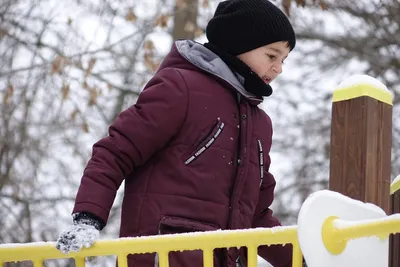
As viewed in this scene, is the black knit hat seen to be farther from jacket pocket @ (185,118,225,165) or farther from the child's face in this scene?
jacket pocket @ (185,118,225,165)

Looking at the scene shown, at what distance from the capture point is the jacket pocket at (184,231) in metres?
2.49

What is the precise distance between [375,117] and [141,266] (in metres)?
0.89

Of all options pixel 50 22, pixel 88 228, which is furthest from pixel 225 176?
pixel 50 22

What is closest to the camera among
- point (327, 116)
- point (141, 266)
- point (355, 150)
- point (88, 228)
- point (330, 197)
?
point (330, 197)

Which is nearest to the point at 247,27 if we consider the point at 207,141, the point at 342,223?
the point at 207,141

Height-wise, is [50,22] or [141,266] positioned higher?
[50,22]

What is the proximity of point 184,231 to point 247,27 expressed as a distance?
2.56 ft

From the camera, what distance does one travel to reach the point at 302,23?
11727 millimetres

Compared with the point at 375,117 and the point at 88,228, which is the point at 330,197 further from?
the point at 88,228

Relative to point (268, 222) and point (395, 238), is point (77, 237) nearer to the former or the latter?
point (268, 222)

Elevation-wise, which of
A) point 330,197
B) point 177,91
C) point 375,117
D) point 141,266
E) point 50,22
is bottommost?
point 141,266

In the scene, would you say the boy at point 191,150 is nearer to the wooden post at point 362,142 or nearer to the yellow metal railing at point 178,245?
the yellow metal railing at point 178,245

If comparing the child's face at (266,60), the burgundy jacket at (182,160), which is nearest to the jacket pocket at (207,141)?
the burgundy jacket at (182,160)

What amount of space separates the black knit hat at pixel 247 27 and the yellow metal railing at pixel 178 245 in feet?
2.92
